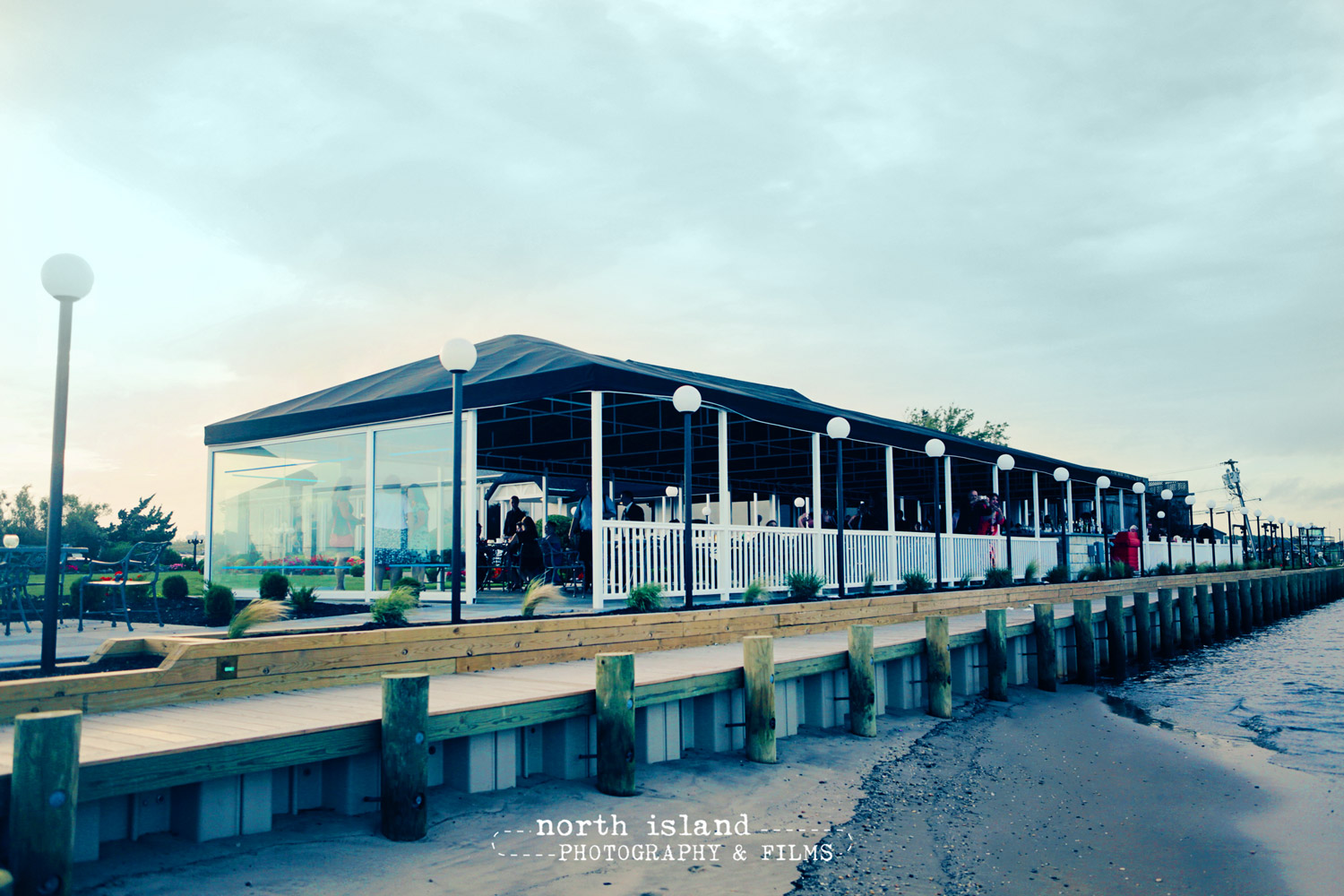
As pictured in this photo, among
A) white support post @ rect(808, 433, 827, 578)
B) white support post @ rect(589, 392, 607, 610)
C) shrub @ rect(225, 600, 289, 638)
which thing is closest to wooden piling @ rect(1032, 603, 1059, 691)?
white support post @ rect(808, 433, 827, 578)

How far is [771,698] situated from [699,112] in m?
13.7

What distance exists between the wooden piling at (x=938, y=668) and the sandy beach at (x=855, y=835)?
1.61 feet

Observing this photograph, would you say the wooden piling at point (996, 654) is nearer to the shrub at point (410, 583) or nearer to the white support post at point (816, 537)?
the white support post at point (816, 537)

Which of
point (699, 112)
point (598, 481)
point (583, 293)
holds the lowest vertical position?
point (598, 481)

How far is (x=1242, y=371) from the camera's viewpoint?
36.7 m

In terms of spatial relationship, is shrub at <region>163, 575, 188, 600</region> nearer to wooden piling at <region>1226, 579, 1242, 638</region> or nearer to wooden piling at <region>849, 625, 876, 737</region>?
wooden piling at <region>849, 625, 876, 737</region>

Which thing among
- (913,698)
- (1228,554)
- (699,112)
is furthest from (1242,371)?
(913,698)

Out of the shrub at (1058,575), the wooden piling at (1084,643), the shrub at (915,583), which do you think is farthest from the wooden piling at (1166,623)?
the shrub at (915,583)

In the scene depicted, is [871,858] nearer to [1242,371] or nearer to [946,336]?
[946,336]

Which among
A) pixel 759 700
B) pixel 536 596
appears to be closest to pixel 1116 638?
pixel 759 700

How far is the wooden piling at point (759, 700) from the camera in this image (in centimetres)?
645

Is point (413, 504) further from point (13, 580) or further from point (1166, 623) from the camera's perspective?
point (1166, 623)

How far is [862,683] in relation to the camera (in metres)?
7.80

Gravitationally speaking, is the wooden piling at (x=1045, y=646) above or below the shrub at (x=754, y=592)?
below
